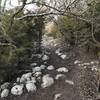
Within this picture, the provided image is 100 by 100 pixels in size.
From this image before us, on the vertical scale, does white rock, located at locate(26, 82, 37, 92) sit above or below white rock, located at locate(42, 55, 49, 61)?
below

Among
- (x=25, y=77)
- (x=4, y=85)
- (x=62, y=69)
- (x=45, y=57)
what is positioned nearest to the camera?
(x=4, y=85)

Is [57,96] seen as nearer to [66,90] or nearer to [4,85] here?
[66,90]

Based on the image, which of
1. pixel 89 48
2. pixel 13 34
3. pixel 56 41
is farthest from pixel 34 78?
pixel 56 41

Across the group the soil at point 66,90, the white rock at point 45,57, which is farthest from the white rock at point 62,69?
the white rock at point 45,57

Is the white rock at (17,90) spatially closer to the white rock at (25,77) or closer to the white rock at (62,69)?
the white rock at (25,77)

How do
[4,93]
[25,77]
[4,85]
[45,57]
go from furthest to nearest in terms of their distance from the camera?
[45,57] < [25,77] < [4,85] < [4,93]

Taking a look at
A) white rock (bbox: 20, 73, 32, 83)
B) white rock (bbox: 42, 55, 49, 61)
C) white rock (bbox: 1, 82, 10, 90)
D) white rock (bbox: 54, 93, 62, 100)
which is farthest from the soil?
white rock (bbox: 42, 55, 49, 61)

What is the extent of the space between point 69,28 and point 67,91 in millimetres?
1991

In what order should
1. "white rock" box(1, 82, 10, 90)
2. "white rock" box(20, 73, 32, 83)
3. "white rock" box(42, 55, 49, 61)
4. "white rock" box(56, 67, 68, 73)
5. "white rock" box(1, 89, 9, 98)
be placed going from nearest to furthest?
"white rock" box(1, 89, 9, 98) → "white rock" box(1, 82, 10, 90) → "white rock" box(20, 73, 32, 83) → "white rock" box(56, 67, 68, 73) → "white rock" box(42, 55, 49, 61)

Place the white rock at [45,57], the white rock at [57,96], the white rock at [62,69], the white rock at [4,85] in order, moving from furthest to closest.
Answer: the white rock at [45,57], the white rock at [62,69], the white rock at [4,85], the white rock at [57,96]

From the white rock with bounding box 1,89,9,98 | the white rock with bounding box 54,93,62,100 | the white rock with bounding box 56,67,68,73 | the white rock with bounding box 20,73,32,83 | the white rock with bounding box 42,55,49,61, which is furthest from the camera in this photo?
the white rock with bounding box 42,55,49,61

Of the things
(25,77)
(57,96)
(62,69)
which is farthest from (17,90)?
(62,69)

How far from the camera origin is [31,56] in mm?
6098

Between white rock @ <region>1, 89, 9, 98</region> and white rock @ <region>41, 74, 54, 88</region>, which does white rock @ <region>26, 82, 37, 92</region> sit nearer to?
white rock @ <region>41, 74, 54, 88</region>
